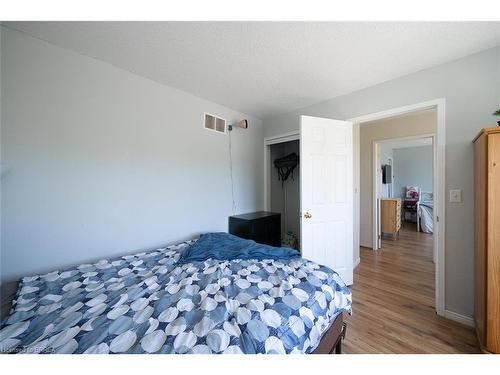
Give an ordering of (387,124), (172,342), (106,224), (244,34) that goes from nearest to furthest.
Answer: (172,342) → (244,34) → (106,224) → (387,124)

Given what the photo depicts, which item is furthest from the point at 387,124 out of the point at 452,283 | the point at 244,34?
the point at 244,34

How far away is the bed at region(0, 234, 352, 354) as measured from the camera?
74 centimetres

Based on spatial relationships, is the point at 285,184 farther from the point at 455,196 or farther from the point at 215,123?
the point at 455,196

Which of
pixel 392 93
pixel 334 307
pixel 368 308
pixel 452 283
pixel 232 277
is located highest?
pixel 392 93

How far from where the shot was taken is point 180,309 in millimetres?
933

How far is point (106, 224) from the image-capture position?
1.67m

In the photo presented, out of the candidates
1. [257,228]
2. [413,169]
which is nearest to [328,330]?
[257,228]

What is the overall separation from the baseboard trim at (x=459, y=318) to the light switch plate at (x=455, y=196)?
1.01 m

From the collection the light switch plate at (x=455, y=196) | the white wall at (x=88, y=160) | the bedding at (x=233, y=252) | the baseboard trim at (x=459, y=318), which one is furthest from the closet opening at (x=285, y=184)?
the light switch plate at (x=455, y=196)

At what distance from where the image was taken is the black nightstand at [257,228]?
254 centimetres

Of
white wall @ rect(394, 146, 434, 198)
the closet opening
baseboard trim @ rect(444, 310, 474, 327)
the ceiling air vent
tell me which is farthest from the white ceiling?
white wall @ rect(394, 146, 434, 198)

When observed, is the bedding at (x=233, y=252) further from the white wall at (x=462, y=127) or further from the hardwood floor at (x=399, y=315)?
the white wall at (x=462, y=127)
